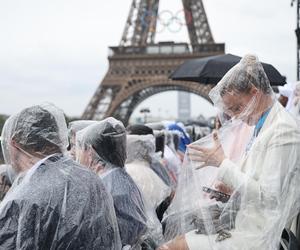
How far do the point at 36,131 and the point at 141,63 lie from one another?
104 feet

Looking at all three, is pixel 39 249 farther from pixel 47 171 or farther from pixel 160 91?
pixel 160 91

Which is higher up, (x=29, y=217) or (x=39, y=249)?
(x=29, y=217)

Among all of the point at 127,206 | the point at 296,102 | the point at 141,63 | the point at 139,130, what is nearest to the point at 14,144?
the point at 127,206

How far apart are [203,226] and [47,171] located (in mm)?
1168

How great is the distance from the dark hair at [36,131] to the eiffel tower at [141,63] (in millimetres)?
28389

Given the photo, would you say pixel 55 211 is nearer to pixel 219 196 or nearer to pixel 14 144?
pixel 14 144

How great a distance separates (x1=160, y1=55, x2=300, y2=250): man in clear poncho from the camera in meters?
2.59

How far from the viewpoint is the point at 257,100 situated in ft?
9.41

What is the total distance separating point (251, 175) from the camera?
8.67ft

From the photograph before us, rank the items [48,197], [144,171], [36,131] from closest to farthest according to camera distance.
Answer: [48,197]
[36,131]
[144,171]

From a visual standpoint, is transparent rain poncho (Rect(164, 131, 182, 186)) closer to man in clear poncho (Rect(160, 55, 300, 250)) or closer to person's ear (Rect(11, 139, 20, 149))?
man in clear poncho (Rect(160, 55, 300, 250))

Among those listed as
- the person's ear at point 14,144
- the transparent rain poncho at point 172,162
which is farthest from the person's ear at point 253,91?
the transparent rain poncho at point 172,162

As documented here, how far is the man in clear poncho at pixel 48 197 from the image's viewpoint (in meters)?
1.76

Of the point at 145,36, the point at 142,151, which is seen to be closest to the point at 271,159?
the point at 142,151
